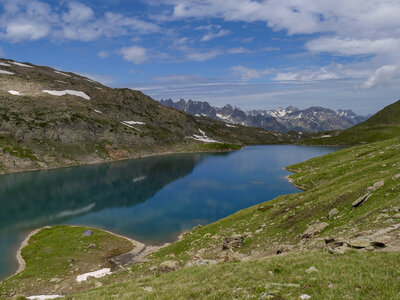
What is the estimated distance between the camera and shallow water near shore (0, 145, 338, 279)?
6769 centimetres

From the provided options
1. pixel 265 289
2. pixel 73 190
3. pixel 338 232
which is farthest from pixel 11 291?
pixel 73 190

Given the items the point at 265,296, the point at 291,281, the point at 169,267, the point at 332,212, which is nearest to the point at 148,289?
the point at 265,296

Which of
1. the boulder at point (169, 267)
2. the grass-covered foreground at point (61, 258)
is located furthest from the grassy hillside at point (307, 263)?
the grass-covered foreground at point (61, 258)

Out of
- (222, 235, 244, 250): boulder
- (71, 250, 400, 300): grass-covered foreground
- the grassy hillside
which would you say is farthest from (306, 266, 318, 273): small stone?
(222, 235, 244, 250): boulder

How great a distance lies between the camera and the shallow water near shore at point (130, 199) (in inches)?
2665

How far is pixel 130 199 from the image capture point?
98.1 m

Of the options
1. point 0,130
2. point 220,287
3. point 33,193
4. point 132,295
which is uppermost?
point 0,130

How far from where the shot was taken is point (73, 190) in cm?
11212

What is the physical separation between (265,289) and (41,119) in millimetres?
223646

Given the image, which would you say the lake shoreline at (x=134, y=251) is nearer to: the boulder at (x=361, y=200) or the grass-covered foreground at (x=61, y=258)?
the grass-covered foreground at (x=61, y=258)

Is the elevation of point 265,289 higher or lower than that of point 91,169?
higher

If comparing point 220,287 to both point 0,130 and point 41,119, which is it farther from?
point 41,119

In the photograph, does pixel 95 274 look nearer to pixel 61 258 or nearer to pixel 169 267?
pixel 61 258

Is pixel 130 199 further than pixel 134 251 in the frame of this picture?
Yes
